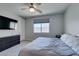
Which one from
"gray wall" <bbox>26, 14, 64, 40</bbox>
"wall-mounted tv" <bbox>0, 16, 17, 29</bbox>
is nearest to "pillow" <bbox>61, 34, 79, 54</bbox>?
"gray wall" <bbox>26, 14, 64, 40</bbox>

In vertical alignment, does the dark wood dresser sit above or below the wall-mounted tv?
below

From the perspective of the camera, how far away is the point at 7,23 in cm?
180

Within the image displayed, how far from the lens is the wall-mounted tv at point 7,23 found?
1721 mm

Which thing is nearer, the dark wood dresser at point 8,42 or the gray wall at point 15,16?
the gray wall at point 15,16

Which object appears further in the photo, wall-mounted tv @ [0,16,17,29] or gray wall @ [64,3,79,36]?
gray wall @ [64,3,79,36]

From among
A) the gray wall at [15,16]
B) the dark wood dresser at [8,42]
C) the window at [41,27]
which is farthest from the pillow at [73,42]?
the dark wood dresser at [8,42]

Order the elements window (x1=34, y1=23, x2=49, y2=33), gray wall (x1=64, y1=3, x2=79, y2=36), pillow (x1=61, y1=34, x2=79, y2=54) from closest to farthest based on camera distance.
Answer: pillow (x1=61, y1=34, x2=79, y2=54) → window (x1=34, y1=23, x2=49, y2=33) → gray wall (x1=64, y1=3, x2=79, y2=36)

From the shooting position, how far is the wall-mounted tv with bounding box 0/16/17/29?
1721mm

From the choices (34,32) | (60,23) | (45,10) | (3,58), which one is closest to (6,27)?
(34,32)

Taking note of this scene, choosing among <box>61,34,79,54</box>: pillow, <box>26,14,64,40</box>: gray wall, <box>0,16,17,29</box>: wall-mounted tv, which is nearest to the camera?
<box>61,34,79,54</box>: pillow

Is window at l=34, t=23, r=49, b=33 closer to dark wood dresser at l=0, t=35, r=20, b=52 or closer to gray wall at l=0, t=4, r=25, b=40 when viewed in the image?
gray wall at l=0, t=4, r=25, b=40

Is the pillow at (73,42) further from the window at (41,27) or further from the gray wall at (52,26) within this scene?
the window at (41,27)

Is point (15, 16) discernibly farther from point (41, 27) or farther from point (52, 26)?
point (52, 26)

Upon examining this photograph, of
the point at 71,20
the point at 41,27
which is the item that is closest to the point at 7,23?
the point at 41,27
